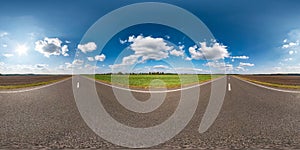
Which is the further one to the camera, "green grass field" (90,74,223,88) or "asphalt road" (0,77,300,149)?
"green grass field" (90,74,223,88)

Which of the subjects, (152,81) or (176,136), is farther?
(152,81)

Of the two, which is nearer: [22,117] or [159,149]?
[159,149]

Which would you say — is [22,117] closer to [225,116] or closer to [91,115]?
[91,115]

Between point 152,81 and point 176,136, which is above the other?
point 152,81

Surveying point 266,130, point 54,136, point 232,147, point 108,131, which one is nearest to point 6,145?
point 54,136

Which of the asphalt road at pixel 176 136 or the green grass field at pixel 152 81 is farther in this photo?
the green grass field at pixel 152 81

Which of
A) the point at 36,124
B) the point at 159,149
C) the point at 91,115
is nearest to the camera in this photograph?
the point at 159,149

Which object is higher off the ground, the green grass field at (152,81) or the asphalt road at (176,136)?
the green grass field at (152,81)

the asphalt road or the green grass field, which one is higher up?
the green grass field

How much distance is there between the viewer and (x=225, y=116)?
786cm

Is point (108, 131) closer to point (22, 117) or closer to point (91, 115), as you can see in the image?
point (91, 115)

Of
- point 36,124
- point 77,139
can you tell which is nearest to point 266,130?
point 77,139

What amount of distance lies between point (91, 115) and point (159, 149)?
4.14m

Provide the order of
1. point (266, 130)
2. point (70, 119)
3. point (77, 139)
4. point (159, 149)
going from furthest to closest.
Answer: point (70, 119)
point (266, 130)
point (77, 139)
point (159, 149)
